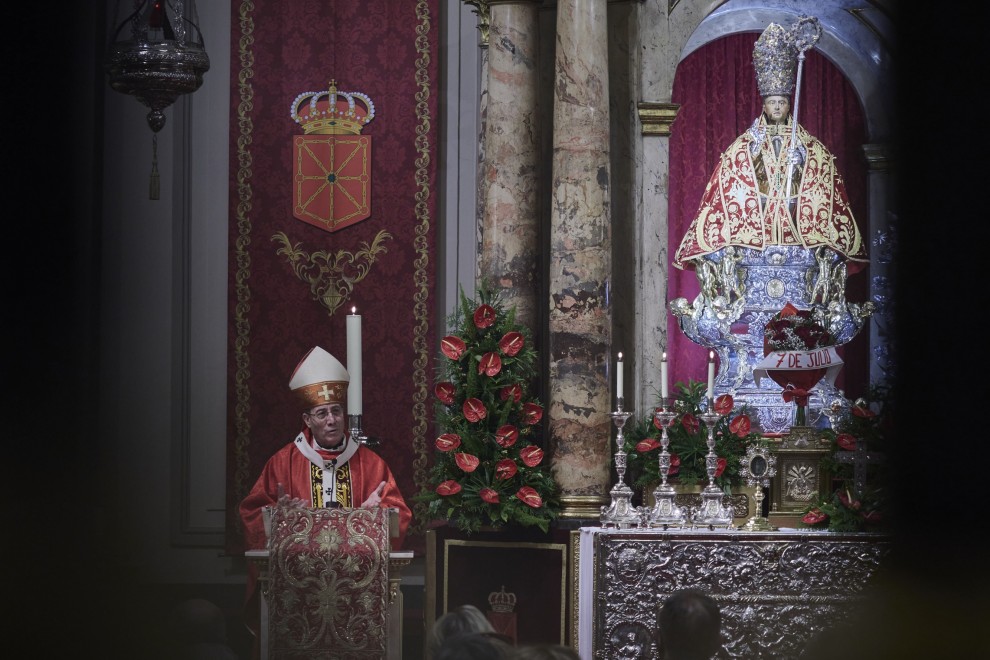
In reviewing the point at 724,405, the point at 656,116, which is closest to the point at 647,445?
the point at 724,405

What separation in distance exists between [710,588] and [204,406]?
13.5 ft

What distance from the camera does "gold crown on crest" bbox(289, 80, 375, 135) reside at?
8.26 m

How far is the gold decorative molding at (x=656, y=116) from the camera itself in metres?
7.28

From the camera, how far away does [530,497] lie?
621cm

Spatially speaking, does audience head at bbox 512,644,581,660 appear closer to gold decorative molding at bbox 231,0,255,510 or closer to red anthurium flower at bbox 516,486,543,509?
red anthurium flower at bbox 516,486,543,509

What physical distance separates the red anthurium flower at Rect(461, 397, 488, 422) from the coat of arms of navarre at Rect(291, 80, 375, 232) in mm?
2454

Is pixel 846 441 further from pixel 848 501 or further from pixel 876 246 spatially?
pixel 876 246

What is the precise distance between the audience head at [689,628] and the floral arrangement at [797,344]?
3552 millimetres

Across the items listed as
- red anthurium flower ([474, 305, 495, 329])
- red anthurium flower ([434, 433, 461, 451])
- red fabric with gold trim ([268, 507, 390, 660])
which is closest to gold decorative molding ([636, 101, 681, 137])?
red anthurium flower ([474, 305, 495, 329])

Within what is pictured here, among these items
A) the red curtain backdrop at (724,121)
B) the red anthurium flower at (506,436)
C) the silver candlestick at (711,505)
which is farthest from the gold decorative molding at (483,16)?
the silver candlestick at (711,505)

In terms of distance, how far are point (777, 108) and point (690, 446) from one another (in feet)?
7.18

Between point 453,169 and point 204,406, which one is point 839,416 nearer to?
point 453,169

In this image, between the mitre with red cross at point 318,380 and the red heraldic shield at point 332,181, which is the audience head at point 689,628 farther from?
the red heraldic shield at point 332,181

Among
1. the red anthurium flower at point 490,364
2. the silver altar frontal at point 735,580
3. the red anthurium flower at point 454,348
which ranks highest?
the red anthurium flower at point 454,348
